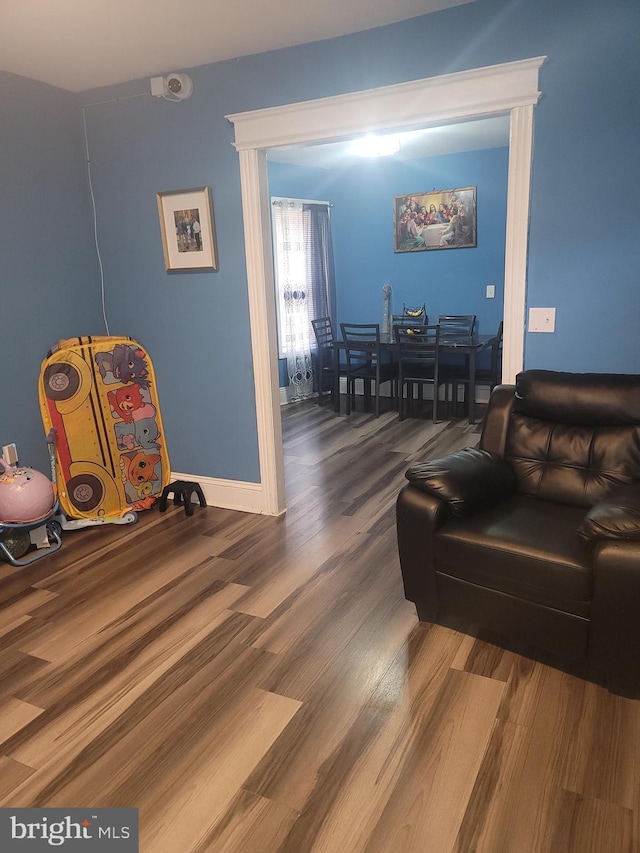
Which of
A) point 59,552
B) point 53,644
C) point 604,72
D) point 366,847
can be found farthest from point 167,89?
point 366,847

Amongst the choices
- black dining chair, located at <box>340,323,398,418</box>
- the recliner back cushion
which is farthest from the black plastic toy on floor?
black dining chair, located at <box>340,323,398,418</box>

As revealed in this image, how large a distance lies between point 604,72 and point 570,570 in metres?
1.94

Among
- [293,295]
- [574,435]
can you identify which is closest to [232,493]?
[574,435]

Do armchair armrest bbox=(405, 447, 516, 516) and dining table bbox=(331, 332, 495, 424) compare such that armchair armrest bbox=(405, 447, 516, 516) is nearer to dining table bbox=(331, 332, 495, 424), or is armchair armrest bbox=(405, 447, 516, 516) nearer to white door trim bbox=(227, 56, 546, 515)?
white door trim bbox=(227, 56, 546, 515)

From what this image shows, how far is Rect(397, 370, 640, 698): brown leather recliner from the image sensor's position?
74.3 inches

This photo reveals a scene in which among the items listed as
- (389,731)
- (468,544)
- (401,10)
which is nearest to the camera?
(389,731)

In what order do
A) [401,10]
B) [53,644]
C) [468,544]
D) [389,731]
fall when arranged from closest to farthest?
[389,731]
[468,544]
[53,644]
[401,10]

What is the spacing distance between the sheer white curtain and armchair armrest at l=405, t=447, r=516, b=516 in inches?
163

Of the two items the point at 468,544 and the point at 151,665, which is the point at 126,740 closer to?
the point at 151,665

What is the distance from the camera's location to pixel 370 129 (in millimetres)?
2867

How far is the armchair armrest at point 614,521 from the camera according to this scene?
1824mm

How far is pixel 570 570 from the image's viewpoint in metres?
1.93

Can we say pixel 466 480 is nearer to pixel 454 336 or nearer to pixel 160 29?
pixel 160 29

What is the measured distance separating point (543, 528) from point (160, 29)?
2.63 metres
